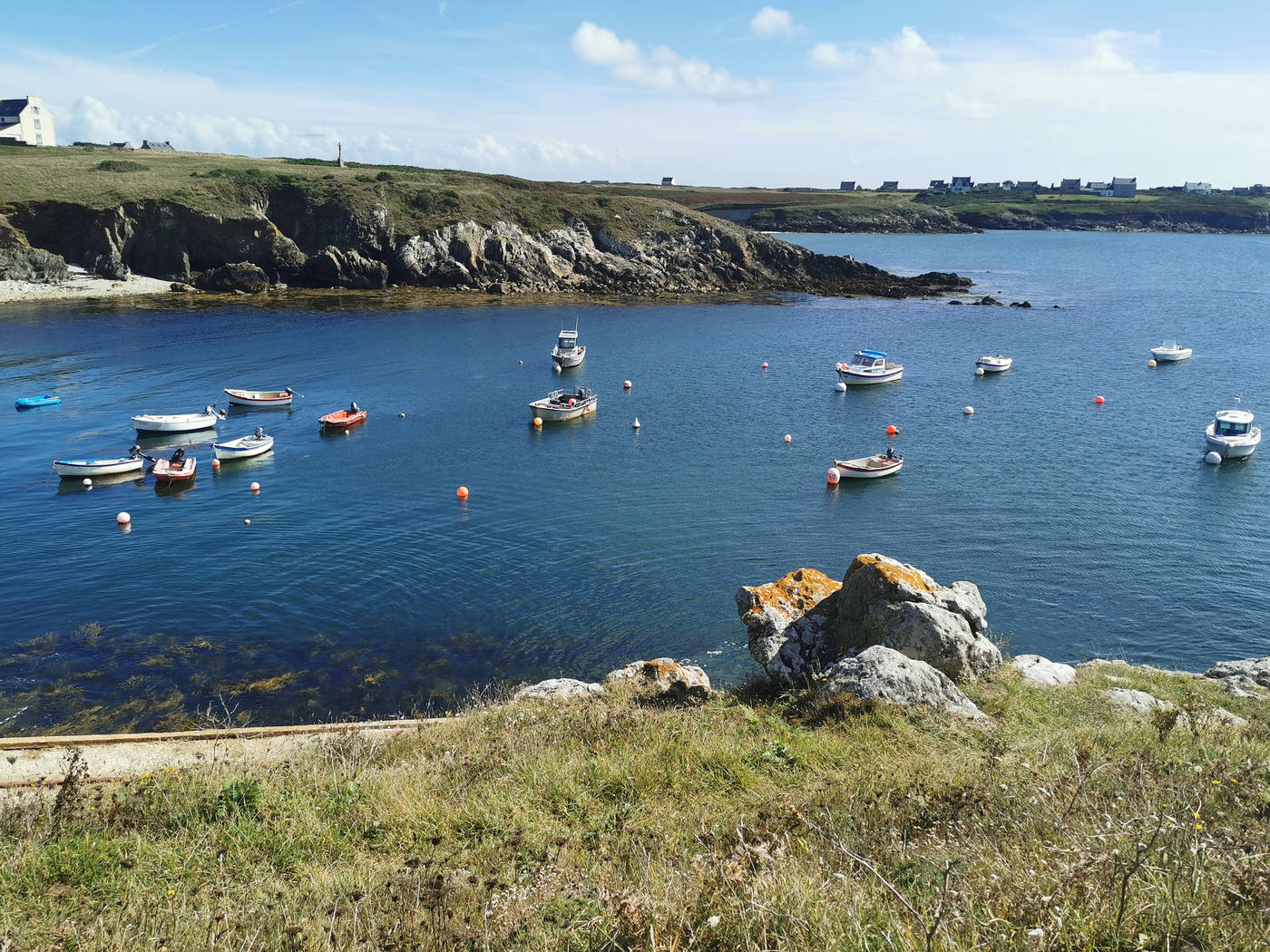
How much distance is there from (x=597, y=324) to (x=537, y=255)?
23.2m

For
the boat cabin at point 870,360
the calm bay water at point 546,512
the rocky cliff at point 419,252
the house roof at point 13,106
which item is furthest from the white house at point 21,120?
the boat cabin at point 870,360

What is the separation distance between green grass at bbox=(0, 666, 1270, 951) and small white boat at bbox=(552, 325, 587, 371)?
4480 cm

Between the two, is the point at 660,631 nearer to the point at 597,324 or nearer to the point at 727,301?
the point at 597,324

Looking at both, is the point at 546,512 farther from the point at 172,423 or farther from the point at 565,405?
the point at 172,423

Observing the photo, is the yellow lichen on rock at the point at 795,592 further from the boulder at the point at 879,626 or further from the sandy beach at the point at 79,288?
the sandy beach at the point at 79,288

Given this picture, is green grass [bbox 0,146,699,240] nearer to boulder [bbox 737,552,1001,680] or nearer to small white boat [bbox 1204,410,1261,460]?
small white boat [bbox 1204,410,1261,460]

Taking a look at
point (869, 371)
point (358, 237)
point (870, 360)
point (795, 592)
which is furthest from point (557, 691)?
point (358, 237)

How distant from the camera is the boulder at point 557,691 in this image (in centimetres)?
1361

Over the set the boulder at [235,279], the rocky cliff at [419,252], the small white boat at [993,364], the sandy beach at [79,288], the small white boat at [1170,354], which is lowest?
the small white boat at [993,364]

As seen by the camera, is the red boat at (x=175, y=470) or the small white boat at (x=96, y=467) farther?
the red boat at (x=175, y=470)

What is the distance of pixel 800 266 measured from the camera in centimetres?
10038

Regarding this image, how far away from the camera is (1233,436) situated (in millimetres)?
35844

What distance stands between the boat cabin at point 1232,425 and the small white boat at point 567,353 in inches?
1445

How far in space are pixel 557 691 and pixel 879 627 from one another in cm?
582
